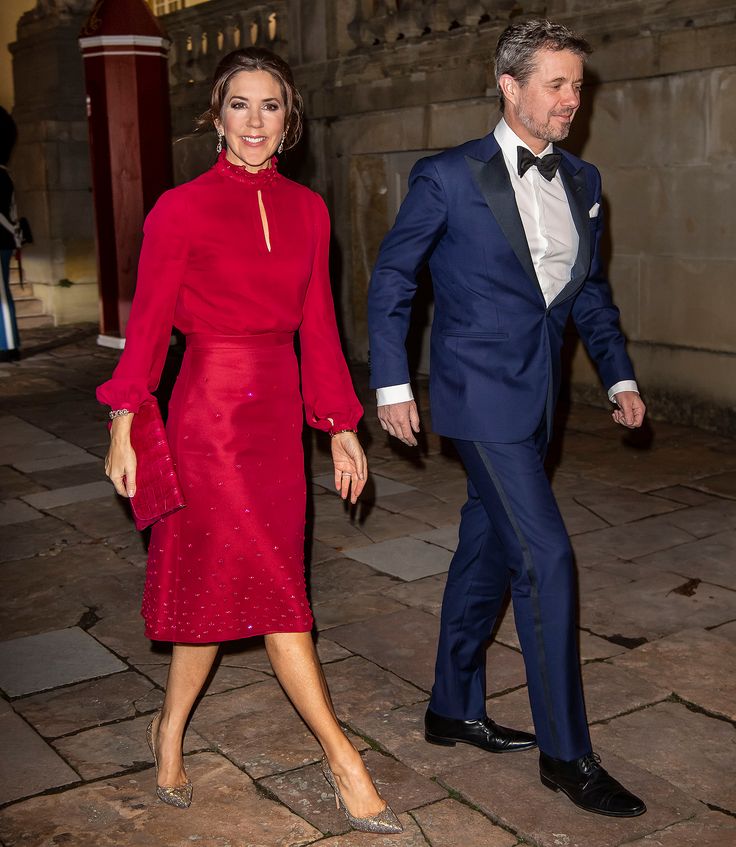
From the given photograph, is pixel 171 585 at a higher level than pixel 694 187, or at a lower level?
lower

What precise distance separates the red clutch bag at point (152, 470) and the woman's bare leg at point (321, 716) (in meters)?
0.45

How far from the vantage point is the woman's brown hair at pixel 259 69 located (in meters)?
2.84

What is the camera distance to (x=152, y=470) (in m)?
2.84

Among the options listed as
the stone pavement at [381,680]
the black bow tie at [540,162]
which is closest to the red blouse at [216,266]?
the black bow tie at [540,162]

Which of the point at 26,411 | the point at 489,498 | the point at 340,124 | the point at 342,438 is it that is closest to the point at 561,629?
the point at 489,498

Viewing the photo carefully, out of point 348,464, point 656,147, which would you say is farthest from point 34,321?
point 348,464

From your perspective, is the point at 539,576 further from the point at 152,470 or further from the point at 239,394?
the point at 152,470

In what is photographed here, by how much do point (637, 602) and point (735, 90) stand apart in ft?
13.0

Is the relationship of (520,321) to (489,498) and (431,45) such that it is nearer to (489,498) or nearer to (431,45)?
(489,498)

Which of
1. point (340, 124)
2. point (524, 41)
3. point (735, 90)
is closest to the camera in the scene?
point (524, 41)

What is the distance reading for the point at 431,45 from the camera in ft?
31.3

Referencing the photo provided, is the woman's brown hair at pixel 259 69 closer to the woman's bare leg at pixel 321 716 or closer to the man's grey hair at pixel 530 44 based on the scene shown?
the man's grey hair at pixel 530 44

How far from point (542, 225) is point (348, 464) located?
0.83 m

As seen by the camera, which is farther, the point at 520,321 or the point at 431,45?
the point at 431,45
